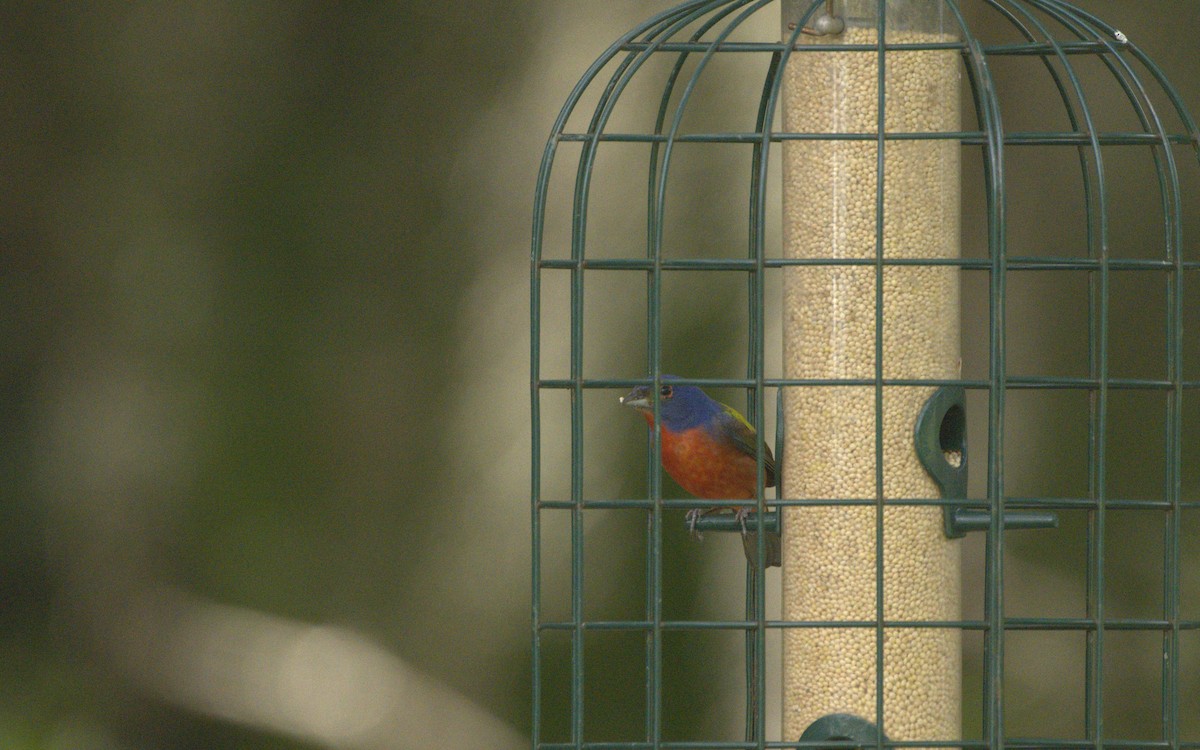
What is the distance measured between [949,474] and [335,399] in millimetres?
3306

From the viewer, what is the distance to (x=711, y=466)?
468cm

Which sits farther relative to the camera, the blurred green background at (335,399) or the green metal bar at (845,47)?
the blurred green background at (335,399)

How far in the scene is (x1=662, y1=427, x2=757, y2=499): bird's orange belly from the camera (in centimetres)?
468

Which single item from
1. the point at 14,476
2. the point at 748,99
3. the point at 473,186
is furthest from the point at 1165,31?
the point at 14,476

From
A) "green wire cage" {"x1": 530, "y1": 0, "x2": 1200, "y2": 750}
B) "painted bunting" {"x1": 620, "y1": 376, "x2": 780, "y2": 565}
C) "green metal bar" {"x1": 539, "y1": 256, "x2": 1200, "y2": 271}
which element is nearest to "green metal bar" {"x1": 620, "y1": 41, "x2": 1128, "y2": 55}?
"green wire cage" {"x1": 530, "y1": 0, "x2": 1200, "y2": 750}

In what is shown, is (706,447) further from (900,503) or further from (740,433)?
(900,503)

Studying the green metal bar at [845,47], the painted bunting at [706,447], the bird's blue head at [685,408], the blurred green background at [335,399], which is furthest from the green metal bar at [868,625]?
the blurred green background at [335,399]

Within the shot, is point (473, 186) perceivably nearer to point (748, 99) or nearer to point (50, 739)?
point (748, 99)

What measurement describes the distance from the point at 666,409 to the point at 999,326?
1516 mm

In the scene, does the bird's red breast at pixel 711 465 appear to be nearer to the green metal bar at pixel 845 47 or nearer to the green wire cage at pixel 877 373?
the green wire cage at pixel 877 373

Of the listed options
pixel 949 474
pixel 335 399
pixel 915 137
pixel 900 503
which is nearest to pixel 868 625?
pixel 900 503

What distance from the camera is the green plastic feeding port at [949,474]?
12.5ft

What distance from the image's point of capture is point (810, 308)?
3.88 m

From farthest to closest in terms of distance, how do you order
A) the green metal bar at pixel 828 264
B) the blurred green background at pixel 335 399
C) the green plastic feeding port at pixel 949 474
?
the blurred green background at pixel 335 399
the green plastic feeding port at pixel 949 474
the green metal bar at pixel 828 264
